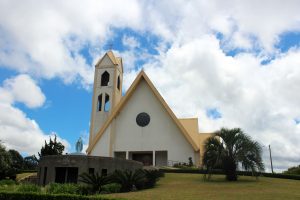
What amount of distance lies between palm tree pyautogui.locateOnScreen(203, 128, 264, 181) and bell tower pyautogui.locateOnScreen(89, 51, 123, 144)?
19764 mm

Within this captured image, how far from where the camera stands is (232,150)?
832 inches

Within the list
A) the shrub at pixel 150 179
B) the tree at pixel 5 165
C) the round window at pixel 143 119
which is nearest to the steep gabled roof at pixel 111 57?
the round window at pixel 143 119

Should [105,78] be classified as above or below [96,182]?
above

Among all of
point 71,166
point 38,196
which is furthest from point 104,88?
point 38,196

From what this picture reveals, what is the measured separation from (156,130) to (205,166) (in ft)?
41.3

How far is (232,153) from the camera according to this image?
21031 millimetres

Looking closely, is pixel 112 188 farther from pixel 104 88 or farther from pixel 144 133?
pixel 104 88

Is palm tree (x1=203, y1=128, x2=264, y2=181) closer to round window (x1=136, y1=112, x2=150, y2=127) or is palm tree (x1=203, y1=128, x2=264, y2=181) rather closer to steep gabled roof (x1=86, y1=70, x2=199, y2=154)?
steep gabled roof (x1=86, y1=70, x2=199, y2=154)

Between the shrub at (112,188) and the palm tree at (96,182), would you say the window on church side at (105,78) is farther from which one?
the palm tree at (96,182)

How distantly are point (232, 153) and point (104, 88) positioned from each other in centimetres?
2254

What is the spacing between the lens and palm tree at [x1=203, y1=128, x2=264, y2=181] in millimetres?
20344

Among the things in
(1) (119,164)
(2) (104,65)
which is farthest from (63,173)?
(2) (104,65)

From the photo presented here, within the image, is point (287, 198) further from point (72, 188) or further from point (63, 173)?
point (63, 173)

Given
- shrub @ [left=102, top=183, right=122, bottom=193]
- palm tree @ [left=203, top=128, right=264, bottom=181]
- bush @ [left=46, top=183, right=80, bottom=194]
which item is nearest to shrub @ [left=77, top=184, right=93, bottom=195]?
bush @ [left=46, top=183, right=80, bottom=194]
